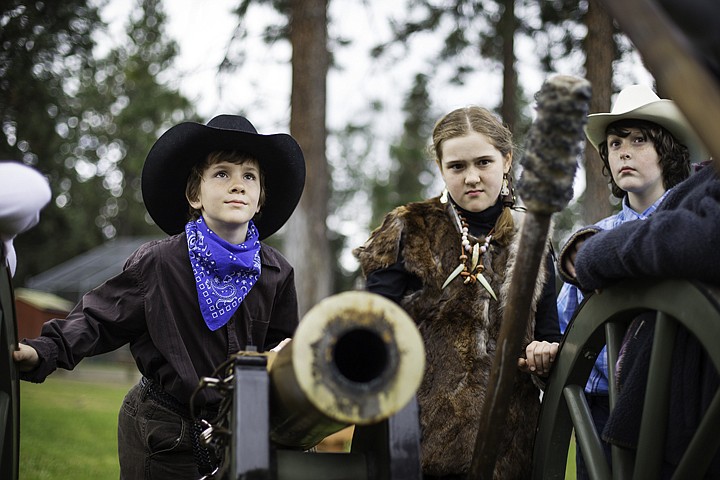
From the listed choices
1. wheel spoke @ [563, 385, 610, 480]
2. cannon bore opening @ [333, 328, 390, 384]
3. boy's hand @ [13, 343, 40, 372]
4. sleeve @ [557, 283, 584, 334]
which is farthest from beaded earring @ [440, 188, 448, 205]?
boy's hand @ [13, 343, 40, 372]

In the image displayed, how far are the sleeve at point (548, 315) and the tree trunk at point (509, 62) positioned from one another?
889 cm

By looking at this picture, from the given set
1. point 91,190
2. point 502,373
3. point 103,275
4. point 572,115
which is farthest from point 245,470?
point 91,190

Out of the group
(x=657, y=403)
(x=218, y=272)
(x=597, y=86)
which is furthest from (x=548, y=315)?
(x=597, y=86)

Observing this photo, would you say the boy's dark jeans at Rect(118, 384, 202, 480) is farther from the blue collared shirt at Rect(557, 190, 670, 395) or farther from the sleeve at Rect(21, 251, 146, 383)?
the blue collared shirt at Rect(557, 190, 670, 395)

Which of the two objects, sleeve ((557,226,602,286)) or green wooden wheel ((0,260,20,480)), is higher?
sleeve ((557,226,602,286))

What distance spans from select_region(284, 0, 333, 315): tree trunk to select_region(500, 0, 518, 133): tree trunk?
3.03m

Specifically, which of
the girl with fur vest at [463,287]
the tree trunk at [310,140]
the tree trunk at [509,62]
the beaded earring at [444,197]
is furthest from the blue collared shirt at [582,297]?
the tree trunk at [509,62]

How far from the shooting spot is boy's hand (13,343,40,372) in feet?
8.55

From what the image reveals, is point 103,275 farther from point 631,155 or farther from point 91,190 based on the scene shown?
point 631,155

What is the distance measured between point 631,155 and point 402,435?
5.95ft

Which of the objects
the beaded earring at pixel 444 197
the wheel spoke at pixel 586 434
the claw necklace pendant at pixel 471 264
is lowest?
the wheel spoke at pixel 586 434

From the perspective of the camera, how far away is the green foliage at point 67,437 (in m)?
6.26

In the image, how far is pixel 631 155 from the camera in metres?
3.29

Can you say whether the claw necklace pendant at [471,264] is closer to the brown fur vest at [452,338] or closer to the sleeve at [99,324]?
the brown fur vest at [452,338]
